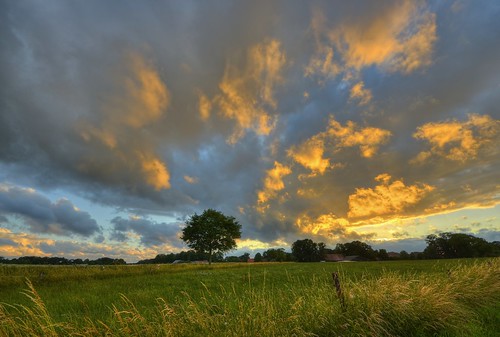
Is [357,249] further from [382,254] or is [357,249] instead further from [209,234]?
[209,234]

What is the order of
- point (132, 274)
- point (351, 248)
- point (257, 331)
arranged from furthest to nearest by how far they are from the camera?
point (351, 248), point (132, 274), point (257, 331)

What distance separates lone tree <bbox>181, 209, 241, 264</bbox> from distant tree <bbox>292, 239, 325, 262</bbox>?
8511 centimetres

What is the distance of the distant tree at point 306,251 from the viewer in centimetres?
15675

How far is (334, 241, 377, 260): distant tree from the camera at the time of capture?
166500mm

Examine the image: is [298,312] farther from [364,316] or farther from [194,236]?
[194,236]

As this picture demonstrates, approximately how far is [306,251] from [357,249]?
122 ft

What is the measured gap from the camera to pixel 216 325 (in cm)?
702

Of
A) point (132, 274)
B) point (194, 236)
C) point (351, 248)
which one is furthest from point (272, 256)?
point (132, 274)

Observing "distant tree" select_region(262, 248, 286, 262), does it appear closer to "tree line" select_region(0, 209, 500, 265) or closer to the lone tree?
"tree line" select_region(0, 209, 500, 265)

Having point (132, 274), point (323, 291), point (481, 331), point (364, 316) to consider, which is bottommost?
point (481, 331)

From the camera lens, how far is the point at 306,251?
158 meters

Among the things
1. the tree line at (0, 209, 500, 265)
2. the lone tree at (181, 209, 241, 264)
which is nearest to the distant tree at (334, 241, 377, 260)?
the tree line at (0, 209, 500, 265)

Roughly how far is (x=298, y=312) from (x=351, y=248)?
18443 centimetres

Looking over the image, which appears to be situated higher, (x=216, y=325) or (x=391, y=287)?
(x=391, y=287)
